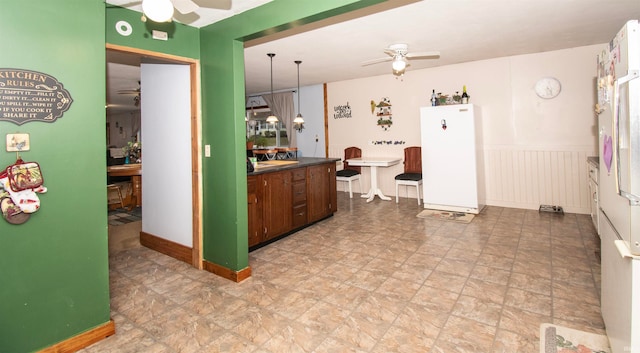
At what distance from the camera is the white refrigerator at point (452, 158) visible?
485cm

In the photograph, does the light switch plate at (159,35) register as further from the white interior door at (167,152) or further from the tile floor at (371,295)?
the tile floor at (371,295)

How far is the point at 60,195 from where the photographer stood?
1.89m

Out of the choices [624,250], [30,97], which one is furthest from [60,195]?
[624,250]

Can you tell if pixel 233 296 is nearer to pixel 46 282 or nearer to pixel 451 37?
pixel 46 282

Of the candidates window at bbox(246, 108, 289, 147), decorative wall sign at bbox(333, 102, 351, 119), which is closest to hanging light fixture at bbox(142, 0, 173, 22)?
decorative wall sign at bbox(333, 102, 351, 119)

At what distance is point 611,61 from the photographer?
5.09 ft

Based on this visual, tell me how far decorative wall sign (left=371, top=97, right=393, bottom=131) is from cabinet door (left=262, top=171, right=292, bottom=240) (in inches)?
126

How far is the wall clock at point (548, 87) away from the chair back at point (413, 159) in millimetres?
2002

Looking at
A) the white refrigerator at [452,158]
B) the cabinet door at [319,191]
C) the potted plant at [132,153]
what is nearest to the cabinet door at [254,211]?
the cabinet door at [319,191]

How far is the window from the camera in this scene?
8547mm

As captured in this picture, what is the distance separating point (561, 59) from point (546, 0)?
7.32 feet

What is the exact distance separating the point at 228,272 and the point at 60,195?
1401 millimetres

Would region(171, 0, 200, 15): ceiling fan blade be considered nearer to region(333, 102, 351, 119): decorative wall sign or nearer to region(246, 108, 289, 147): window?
region(333, 102, 351, 119): decorative wall sign

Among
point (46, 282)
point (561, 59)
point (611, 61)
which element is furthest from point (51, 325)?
point (561, 59)
